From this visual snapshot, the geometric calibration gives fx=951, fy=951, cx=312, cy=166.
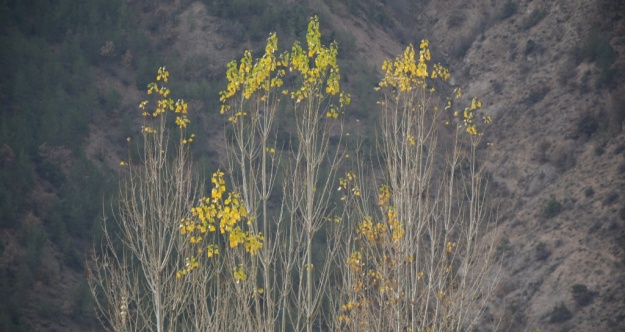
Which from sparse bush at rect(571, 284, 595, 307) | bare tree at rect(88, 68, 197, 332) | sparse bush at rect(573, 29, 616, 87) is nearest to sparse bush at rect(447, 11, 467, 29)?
sparse bush at rect(573, 29, 616, 87)

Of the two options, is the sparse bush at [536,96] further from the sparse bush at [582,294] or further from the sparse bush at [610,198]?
the sparse bush at [582,294]

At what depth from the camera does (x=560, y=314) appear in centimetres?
3666

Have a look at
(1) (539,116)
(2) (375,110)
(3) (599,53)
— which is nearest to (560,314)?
(1) (539,116)

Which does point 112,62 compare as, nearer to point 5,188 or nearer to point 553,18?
point 5,188

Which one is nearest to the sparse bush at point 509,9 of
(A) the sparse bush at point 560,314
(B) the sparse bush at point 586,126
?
(B) the sparse bush at point 586,126

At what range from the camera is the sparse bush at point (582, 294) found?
1453 inches

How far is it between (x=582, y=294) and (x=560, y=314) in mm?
1268

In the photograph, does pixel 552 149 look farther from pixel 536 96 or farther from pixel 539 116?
pixel 536 96

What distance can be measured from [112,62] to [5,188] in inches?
528

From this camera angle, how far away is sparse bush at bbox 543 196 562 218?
136ft

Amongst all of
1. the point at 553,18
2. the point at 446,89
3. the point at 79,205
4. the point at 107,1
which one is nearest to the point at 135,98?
the point at 107,1

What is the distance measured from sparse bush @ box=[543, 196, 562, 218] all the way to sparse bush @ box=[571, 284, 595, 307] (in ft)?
15.5

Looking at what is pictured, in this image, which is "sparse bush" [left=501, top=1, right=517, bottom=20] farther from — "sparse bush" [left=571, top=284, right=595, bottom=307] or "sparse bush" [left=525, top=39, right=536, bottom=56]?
"sparse bush" [left=571, top=284, right=595, bottom=307]

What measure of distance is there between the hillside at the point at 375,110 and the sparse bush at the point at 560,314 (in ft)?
0.14
